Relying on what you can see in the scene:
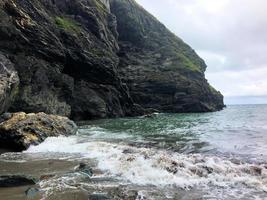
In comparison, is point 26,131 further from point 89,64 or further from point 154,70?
point 154,70

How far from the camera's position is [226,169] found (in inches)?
685

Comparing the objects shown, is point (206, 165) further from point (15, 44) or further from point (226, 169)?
point (15, 44)

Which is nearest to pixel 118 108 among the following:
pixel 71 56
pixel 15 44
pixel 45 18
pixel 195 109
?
pixel 71 56

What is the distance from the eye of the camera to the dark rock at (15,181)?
48.8 ft

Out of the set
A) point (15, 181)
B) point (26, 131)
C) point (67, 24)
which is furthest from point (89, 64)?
point (15, 181)

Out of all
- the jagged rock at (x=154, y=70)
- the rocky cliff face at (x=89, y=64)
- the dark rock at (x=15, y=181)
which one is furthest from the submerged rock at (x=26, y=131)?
the jagged rock at (x=154, y=70)

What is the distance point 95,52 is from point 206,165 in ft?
193

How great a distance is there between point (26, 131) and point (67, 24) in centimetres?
4612

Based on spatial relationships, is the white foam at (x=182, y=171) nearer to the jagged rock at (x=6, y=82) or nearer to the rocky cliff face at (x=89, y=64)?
the jagged rock at (x=6, y=82)

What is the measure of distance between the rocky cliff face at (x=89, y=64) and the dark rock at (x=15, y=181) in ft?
81.6

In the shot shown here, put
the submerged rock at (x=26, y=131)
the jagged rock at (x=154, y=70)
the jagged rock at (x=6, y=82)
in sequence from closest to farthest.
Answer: the submerged rock at (x=26, y=131)
the jagged rock at (x=6, y=82)
the jagged rock at (x=154, y=70)

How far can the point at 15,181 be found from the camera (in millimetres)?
15023

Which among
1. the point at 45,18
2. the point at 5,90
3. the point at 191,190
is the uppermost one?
the point at 45,18

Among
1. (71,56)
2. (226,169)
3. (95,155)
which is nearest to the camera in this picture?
(226,169)
